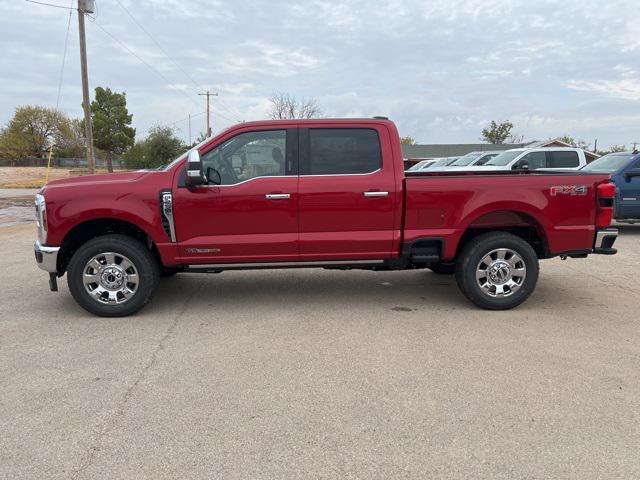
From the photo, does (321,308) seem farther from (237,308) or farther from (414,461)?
(414,461)

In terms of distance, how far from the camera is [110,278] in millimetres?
5086

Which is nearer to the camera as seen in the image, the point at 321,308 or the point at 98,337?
the point at 98,337

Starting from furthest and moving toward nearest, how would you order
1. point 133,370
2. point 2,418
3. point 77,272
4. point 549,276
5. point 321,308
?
1. point 549,276
2. point 321,308
3. point 77,272
4. point 133,370
5. point 2,418

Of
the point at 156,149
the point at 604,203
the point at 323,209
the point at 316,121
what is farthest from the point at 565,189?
the point at 156,149

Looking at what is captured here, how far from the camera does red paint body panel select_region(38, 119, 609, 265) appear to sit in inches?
195

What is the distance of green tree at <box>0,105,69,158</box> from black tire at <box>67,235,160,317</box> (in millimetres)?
82783

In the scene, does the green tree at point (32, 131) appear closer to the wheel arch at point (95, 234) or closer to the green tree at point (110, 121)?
the green tree at point (110, 121)

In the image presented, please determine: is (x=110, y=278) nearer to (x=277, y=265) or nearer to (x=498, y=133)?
(x=277, y=265)

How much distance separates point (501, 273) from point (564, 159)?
402 inches

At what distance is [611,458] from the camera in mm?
2727

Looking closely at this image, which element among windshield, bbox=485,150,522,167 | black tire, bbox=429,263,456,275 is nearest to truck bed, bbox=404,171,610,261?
black tire, bbox=429,263,456,275

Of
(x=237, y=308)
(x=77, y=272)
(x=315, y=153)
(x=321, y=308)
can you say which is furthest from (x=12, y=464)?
(x=315, y=153)

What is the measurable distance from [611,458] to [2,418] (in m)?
3.67

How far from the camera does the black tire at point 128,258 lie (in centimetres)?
500
